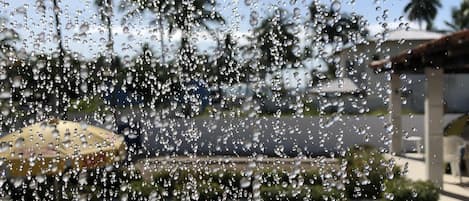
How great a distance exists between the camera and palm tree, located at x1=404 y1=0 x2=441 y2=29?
53.7 m

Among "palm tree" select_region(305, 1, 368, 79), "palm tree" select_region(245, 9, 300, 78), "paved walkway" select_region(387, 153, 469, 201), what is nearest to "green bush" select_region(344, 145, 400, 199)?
"paved walkway" select_region(387, 153, 469, 201)

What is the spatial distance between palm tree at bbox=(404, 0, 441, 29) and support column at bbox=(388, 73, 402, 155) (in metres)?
38.1

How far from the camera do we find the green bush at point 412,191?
30.6ft

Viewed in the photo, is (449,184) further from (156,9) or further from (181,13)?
(156,9)

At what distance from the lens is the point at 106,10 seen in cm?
994

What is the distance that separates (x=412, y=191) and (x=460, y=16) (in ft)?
129

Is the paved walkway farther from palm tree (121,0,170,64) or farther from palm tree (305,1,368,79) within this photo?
palm tree (121,0,170,64)

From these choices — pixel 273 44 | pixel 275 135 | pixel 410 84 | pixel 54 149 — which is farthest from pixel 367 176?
pixel 410 84

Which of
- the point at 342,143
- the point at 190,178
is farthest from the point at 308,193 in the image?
the point at 342,143

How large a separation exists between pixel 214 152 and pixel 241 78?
567 cm

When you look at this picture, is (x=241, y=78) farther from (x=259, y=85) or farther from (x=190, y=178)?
(x=190, y=178)

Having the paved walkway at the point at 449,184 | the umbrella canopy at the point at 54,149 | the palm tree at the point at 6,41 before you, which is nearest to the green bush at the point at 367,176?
the paved walkway at the point at 449,184

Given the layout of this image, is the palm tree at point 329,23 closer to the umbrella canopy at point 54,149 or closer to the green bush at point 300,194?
the green bush at point 300,194

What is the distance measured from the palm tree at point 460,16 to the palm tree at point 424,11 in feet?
23.0
